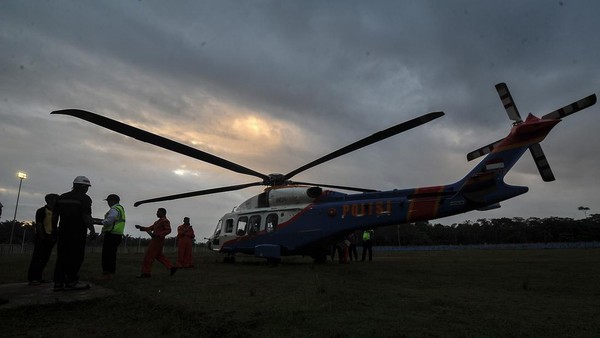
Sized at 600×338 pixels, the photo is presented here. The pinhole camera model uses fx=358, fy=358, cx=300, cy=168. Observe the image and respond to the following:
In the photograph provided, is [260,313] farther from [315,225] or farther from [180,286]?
[315,225]

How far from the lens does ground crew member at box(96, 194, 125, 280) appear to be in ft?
24.4

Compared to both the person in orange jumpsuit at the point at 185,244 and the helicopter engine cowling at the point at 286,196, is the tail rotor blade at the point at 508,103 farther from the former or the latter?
the person in orange jumpsuit at the point at 185,244

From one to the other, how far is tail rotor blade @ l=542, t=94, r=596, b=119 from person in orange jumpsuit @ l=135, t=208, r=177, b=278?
9.80 metres

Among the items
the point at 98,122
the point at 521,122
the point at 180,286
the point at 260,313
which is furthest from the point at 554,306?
the point at 98,122

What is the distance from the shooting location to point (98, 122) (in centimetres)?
812

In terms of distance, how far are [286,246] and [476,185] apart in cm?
656

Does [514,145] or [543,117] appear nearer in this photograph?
[543,117]

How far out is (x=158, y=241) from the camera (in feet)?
27.4

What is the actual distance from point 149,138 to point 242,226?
6280 millimetres

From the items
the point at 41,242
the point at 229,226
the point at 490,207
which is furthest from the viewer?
the point at 229,226

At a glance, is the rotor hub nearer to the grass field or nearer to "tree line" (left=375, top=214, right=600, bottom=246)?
the grass field

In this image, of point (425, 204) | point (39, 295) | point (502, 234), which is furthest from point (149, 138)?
point (502, 234)

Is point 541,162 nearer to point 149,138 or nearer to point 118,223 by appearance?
point 149,138

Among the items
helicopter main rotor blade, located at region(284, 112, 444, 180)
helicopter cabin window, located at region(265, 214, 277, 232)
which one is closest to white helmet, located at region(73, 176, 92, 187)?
helicopter main rotor blade, located at region(284, 112, 444, 180)
